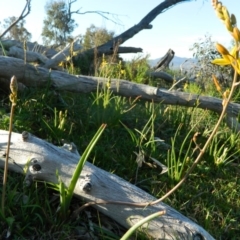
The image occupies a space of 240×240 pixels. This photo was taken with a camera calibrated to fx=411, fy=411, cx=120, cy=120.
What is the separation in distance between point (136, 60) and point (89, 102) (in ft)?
20.2

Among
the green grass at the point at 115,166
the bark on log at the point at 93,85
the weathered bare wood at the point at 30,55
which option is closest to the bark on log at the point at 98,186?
the green grass at the point at 115,166

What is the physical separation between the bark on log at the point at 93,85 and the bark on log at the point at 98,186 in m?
1.36

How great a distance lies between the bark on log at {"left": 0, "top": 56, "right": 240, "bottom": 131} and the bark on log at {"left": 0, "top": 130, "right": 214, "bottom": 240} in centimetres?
136

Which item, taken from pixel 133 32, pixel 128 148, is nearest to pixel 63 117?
pixel 128 148

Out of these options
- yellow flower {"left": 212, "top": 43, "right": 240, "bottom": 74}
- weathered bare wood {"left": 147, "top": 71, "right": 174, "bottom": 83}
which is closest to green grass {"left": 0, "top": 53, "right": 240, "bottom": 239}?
yellow flower {"left": 212, "top": 43, "right": 240, "bottom": 74}

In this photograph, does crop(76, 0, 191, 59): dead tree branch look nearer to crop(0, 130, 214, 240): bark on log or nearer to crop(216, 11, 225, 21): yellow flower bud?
crop(0, 130, 214, 240): bark on log

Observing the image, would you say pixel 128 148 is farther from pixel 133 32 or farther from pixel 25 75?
pixel 133 32

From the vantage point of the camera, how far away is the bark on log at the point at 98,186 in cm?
246

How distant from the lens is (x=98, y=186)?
2.54 metres

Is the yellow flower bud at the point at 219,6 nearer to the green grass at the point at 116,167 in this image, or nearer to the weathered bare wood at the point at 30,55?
the green grass at the point at 116,167

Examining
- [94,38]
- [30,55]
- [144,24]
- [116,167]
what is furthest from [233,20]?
[94,38]

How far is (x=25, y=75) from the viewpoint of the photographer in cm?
403

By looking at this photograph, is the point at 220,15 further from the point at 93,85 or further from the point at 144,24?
the point at 144,24

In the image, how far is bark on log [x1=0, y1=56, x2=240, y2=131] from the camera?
13.2 ft
